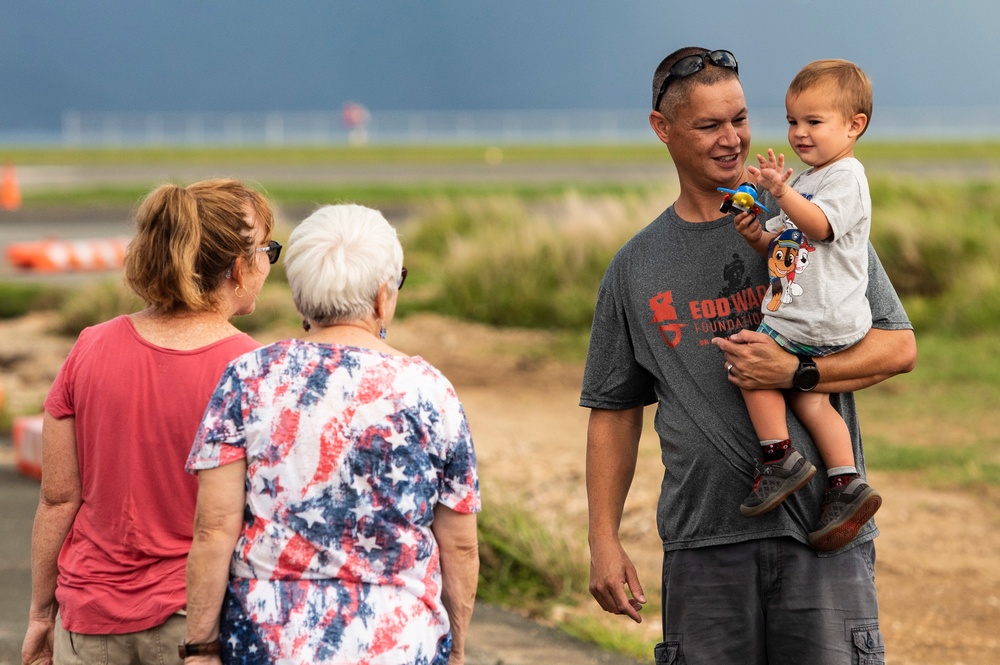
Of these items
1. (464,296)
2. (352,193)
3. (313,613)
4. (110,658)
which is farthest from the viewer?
(352,193)

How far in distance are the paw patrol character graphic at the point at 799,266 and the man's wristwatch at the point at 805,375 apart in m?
0.15

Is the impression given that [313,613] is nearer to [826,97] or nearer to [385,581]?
[385,581]

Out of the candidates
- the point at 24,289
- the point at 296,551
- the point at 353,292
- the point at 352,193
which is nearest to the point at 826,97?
the point at 353,292

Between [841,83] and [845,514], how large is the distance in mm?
1062

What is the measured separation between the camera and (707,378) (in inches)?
123

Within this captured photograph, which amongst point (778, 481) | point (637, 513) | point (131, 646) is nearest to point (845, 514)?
point (778, 481)

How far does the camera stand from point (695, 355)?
3127 millimetres

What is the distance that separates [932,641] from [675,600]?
8.87 feet

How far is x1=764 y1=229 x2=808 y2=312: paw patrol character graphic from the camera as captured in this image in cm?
298

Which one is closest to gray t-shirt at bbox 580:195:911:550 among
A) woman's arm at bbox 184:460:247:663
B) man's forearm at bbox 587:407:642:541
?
man's forearm at bbox 587:407:642:541

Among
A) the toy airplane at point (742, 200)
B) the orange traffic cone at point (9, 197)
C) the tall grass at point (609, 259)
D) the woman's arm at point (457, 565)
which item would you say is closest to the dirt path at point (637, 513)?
the tall grass at point (609, 259)

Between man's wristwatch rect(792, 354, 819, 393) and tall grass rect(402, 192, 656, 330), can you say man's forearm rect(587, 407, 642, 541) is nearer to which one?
man's wristwatch rect(792, 354, 819, 393)

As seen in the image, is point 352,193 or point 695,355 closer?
point 695,355

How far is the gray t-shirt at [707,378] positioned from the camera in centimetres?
308
